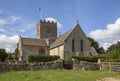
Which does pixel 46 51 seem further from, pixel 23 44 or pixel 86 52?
pixel 86 52

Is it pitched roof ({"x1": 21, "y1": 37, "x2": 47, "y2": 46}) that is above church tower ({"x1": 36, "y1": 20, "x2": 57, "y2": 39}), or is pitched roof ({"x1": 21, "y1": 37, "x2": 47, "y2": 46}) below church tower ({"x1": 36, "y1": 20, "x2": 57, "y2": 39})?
below

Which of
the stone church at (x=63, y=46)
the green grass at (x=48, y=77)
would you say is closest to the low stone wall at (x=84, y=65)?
the green grass at (x=48, y=77)

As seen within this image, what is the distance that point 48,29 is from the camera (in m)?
74.8

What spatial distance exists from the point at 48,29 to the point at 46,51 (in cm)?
1771

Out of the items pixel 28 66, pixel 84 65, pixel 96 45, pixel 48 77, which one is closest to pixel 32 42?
pixel 84 65

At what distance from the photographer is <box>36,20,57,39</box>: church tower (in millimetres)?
73375

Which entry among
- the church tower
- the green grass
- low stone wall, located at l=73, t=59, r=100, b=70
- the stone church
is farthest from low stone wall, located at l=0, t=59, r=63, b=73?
the church tower

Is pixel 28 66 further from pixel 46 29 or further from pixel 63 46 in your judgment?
pixel 46 29

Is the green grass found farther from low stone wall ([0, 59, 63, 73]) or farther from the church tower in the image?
the church tower

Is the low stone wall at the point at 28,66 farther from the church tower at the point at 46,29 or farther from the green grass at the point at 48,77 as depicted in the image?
the church tower at the point at 46,29

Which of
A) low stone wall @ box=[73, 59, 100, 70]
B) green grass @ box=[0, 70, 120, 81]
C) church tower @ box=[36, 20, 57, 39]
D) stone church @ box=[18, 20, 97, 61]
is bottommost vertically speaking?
green grass @ box=[0, 70, 120, 81]

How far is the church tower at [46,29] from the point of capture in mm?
73375

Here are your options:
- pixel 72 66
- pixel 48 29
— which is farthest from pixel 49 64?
pixel 48 29

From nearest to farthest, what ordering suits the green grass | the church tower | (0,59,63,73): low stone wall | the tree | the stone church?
the green grass, (0,59,63,73): low stone wall, the stone church, the church tower, the tree
